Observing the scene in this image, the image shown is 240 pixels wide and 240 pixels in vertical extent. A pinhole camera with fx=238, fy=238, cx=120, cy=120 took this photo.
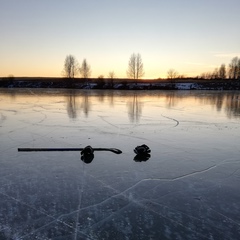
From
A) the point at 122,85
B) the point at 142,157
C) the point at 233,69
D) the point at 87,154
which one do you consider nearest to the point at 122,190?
the point at 142,157

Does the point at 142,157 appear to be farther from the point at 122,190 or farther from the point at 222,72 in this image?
the point at 222,72

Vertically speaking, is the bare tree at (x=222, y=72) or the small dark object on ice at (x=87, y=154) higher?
the bare tree at (x=222, y=72)

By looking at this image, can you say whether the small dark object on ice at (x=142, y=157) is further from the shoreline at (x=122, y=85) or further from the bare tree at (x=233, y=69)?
the bare tree at (x=233, y=69)

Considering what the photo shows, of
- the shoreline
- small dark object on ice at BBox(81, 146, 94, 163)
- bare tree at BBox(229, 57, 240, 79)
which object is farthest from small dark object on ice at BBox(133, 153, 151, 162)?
bare tree at BBox(229, 57, 240, 79)

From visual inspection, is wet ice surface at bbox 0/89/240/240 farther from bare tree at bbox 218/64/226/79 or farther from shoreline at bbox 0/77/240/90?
bare tree at bbox 218/64/226/79

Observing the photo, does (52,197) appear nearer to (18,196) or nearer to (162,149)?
(18,196)

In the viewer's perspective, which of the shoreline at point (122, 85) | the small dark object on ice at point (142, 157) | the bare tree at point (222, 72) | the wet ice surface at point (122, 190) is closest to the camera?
the wet ice surface at point (122, 190)

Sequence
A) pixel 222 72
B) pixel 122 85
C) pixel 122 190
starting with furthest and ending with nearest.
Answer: pixel 222 72, pixel 122 85, pixel 122 190

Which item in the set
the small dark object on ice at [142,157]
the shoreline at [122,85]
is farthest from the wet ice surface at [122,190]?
the shoreline at [122,85]

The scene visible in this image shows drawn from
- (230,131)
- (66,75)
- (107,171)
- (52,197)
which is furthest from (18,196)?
(66,75)

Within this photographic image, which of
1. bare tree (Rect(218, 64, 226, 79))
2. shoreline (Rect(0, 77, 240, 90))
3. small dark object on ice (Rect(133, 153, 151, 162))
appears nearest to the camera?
small dark object on ice (Rect(133, 153, 151, 162))

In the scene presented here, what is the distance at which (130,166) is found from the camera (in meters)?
4.62

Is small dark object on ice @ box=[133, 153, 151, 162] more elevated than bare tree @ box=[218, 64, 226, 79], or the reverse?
bare tree @ box=[218, 64, 226, 79]

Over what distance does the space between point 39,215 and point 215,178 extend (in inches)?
114
